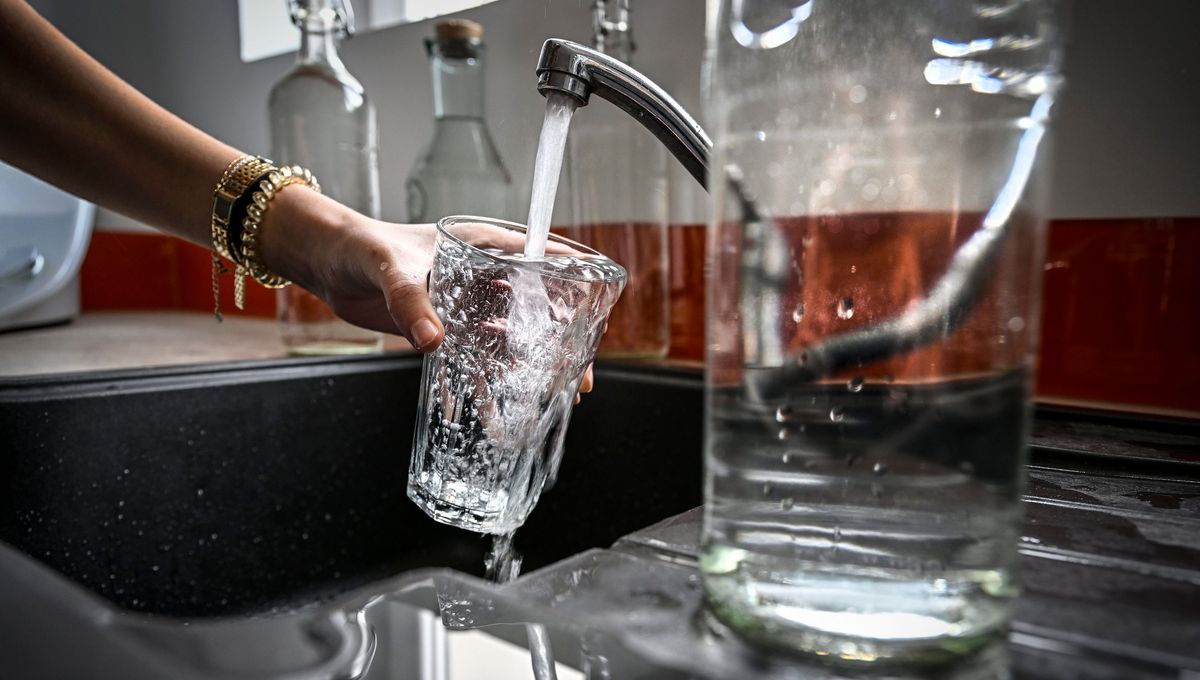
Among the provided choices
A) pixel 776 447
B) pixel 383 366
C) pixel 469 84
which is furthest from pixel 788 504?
pixel 469 84

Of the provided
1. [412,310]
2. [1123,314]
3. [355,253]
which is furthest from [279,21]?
[1123,314]

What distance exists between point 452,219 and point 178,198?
1.15 feet

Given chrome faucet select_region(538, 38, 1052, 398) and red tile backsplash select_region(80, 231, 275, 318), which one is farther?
red tile backsplash select_region(80, 231, 275, 318)

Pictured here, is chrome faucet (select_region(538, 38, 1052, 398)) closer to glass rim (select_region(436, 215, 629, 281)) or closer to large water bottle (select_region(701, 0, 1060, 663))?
large water bottle (select_region(701, 0, 1060, 663))

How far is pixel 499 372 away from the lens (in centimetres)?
46

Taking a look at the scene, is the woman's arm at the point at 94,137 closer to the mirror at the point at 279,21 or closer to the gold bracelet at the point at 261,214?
the gold bracelet at the point at 261,214

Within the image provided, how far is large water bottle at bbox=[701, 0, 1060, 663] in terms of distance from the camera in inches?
11.4

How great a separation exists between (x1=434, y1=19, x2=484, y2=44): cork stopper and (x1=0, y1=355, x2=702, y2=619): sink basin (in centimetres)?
36

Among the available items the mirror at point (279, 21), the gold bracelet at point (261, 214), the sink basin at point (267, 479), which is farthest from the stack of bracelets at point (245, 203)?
the mirror at point (279, 21)

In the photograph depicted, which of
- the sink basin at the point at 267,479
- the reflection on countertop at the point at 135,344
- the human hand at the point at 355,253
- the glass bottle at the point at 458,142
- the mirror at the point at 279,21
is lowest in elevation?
the sink basin at the point at 267,479

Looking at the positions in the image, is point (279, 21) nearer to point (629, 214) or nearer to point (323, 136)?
point (323, 136)

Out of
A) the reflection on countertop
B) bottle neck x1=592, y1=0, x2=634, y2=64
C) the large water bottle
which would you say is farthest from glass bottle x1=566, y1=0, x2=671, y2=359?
the large water bottle

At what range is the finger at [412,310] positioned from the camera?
48cm

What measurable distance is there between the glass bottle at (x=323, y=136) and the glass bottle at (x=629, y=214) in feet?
1.03
